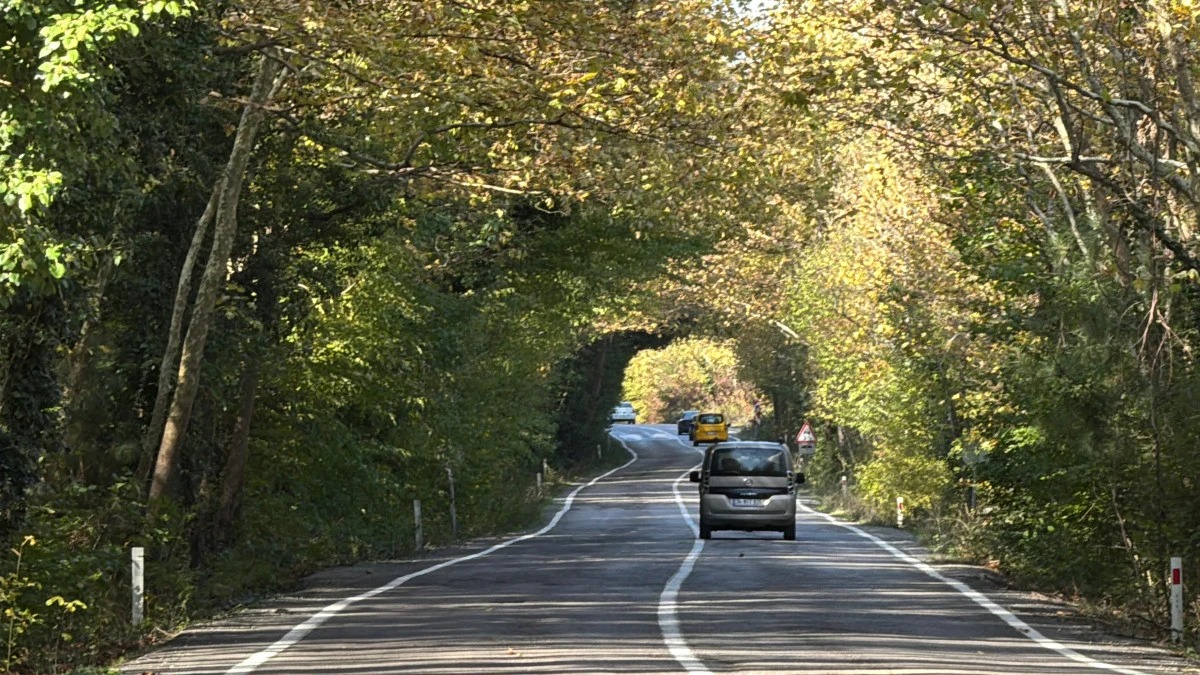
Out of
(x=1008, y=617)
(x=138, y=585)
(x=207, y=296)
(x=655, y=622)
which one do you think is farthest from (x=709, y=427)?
(x=655, y=622)

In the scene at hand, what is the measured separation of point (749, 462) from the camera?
118 ft

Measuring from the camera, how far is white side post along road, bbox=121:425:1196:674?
14344 mm

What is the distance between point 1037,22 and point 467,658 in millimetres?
8547

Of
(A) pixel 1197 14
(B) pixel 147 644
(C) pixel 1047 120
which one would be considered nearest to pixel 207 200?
(B) pixel 147 644

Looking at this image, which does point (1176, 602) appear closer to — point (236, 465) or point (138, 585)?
point (138, 585)

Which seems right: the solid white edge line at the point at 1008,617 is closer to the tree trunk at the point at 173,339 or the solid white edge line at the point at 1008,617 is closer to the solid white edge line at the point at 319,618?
the solid white edge line at the point at 319,618

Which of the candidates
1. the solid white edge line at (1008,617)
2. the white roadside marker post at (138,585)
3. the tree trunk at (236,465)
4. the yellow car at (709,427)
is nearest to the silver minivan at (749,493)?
the solid white edge line at (1008,617)

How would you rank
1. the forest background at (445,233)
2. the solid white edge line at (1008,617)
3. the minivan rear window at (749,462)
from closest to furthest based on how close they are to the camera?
the solid white edge line at (1008,617), the forest background at (445,233), the minivan rear window at (749,462)

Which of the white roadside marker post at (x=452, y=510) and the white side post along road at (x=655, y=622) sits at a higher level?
the white roadside marker post at (x=452, y=510)

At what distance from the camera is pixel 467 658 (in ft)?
47.2

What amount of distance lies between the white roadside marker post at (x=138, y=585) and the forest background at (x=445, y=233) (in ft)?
0.71

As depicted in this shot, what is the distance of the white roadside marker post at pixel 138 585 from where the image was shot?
1870 centimetres

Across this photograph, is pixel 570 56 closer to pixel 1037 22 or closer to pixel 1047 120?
pixel 1037 22

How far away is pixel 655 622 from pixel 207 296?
25.2 feet
